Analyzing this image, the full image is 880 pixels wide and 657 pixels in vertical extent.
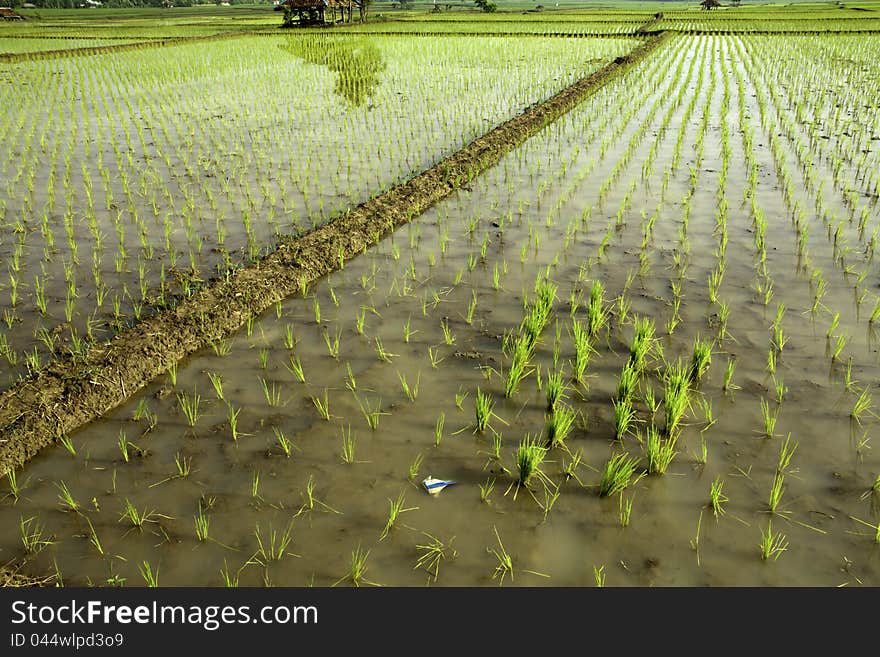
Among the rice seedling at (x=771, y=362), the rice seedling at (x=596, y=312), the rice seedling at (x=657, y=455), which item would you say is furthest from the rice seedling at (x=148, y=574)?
the rice seedling at (x=771, y=362)

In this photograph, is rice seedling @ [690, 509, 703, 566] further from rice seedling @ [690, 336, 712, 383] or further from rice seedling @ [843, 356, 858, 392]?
rice seedling @ [843, 356, 858, 392]

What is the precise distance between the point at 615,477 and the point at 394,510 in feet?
2.94

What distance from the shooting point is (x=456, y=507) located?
2.29m

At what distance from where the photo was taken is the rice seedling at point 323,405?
2.82 metres

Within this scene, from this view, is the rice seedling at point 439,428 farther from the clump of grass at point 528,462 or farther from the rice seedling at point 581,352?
the rice seedling at point 581,352

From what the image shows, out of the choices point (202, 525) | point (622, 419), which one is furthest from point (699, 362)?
point (202, 525)

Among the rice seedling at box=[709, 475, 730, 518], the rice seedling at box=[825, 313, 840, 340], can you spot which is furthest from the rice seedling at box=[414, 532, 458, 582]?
the rice seedling at box=[825, 313, 840, 340]

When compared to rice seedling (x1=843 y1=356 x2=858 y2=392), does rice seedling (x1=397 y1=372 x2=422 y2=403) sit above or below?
below

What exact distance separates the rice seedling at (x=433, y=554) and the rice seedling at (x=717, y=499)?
104 cm

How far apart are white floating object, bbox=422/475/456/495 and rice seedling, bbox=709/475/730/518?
1038 millimetres

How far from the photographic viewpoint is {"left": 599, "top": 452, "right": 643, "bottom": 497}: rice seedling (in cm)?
227

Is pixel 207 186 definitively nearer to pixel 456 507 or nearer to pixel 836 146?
pixel 456 507
